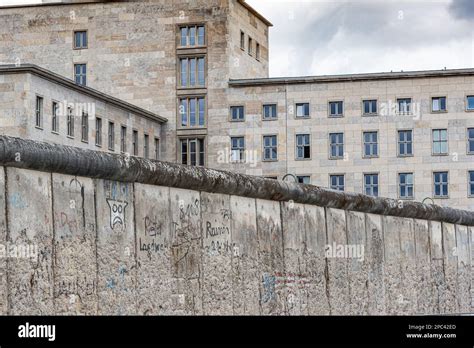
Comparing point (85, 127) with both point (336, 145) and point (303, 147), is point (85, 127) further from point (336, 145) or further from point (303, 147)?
point (336, 145)

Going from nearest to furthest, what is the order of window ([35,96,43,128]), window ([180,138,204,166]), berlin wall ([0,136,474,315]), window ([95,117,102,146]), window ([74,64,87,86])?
berlin wall ([0,136,474,315]), window ([35,96,43,128]), window ([95,117,102,146]), window ([180,138,204,166]), window ([74,64,87,86])

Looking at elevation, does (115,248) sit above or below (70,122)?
below

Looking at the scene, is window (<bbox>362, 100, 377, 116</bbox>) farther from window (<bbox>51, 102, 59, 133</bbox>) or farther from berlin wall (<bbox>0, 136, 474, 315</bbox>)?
berlin wall (<bbox>0, 136, 474, 315</bbox>)

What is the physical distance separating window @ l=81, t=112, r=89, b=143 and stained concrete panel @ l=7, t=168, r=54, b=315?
47.8 meters

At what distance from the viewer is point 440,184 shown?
71.0m

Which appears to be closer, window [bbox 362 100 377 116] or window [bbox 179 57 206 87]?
window [bbox 362 100 377 116]

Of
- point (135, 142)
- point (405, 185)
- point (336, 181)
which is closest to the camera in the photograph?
point (135, 142)

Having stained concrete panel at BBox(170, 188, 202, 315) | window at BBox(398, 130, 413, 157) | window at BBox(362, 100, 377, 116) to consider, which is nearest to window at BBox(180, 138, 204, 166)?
window at BBox(362, 100, 377, 116)

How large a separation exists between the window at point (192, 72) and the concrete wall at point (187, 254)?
Result: 161 feet

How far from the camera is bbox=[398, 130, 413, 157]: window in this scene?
7162cm

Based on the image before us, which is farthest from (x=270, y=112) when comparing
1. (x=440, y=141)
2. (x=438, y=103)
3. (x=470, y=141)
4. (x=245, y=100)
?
(x=470, y=141)

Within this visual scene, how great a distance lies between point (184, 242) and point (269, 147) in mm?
56300

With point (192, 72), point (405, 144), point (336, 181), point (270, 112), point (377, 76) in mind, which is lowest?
point (336, 181)

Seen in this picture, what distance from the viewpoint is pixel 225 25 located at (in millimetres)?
72875
